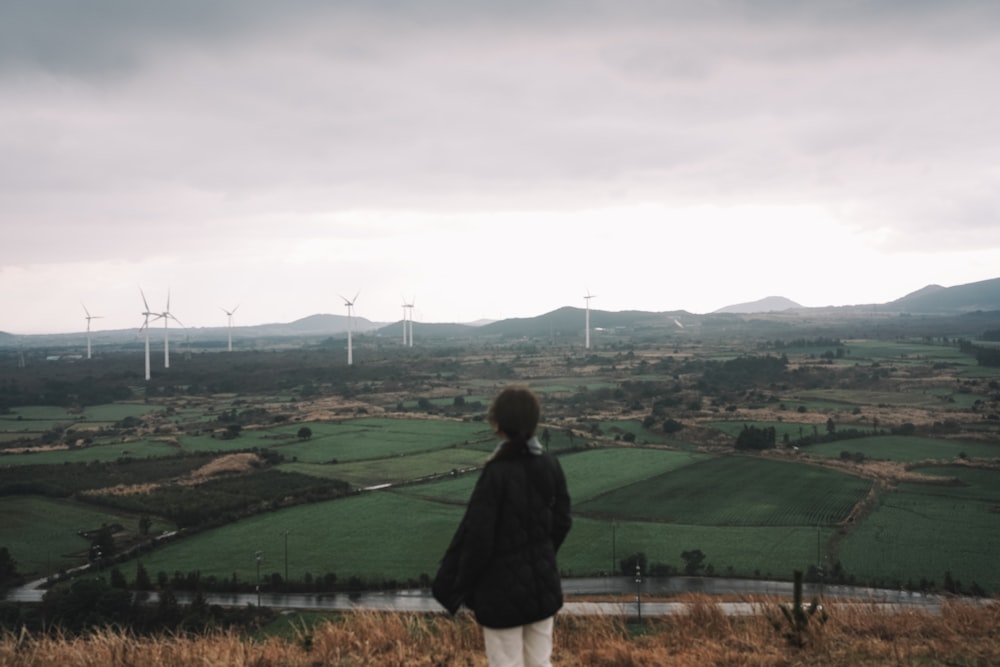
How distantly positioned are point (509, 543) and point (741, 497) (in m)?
54.4

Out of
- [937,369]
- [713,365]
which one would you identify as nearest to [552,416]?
[713,365]

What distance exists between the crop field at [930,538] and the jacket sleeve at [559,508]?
113ft

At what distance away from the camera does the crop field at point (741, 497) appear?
166ft

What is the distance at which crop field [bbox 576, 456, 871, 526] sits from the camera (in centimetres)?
5053

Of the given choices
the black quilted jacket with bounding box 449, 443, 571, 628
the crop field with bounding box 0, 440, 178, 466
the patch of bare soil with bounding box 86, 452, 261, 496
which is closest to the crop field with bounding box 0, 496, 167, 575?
the patch of bare soil with bounding box 86, 452, 261, 496

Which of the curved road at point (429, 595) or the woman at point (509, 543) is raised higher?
the woman at point (509, 543)

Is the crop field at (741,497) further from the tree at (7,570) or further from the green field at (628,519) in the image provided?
the tree at (7,570)

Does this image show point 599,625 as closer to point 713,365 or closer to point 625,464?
point 625,464

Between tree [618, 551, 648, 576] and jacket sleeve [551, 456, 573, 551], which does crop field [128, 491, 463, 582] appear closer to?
tree [618, 551, 648, 576]

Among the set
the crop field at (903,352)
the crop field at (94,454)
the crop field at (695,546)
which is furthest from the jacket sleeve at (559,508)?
the crop field at (903,352)

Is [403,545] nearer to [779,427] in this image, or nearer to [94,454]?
[94,454]

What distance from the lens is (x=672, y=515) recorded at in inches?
2041

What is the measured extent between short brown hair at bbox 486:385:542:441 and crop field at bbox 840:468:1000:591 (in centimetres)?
3509

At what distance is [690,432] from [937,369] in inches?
2409
